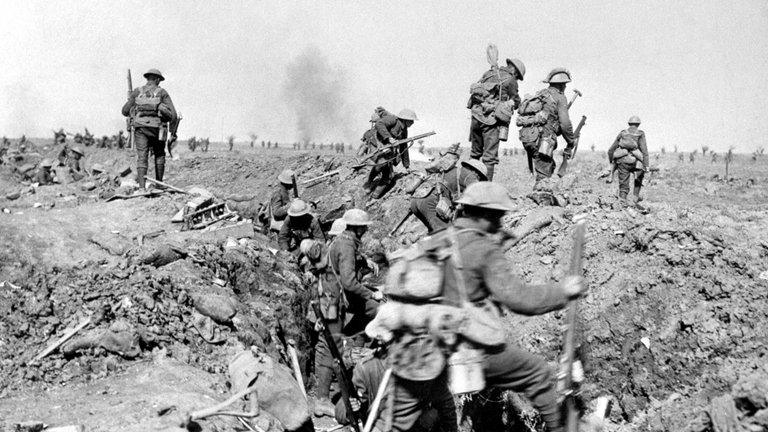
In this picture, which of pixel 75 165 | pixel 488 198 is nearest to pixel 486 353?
pixel 488 198

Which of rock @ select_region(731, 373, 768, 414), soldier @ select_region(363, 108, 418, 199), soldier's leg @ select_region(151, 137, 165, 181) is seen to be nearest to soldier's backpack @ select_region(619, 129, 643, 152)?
soldier @ select_region(363, 108, 418, 199)

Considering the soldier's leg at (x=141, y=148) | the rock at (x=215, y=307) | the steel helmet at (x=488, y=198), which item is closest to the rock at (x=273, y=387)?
the rock at (x=215, y=307)

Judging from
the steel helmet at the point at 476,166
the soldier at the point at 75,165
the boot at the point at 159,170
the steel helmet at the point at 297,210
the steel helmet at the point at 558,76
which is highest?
the steel helmet at the point at 558,76

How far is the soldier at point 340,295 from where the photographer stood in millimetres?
6930

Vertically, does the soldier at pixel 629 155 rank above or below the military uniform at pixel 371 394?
above

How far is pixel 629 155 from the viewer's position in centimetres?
1249

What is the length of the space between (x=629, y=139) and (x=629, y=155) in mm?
313

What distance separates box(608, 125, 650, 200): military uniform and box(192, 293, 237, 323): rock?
8.17 meters

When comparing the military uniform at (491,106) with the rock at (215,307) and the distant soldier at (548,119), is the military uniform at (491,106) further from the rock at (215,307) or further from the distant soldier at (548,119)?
the rock at (215,307)

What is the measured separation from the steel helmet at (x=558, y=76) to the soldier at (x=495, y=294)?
6703mm

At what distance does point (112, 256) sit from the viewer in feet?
34.0

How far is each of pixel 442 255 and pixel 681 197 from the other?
15.7 metres

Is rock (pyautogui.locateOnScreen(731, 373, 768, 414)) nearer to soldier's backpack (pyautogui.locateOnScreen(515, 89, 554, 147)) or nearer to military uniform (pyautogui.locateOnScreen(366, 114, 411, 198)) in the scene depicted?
soldier's backpack (pyautogui.locateOnScreen(515, 89, 554, 147))

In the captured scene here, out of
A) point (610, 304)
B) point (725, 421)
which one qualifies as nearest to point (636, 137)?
point (610, 304)
